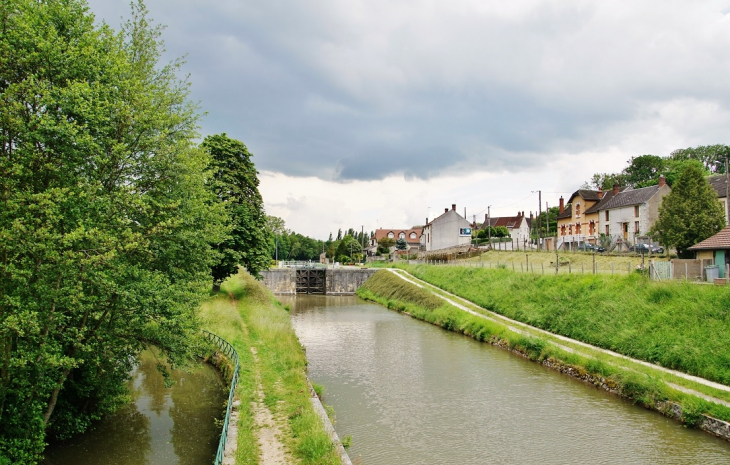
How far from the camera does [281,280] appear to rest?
6656 centimetres

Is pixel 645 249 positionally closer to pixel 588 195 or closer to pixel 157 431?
pixel 588 195

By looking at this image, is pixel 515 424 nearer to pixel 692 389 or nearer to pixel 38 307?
pixel 692 389

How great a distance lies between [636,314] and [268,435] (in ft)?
61.7

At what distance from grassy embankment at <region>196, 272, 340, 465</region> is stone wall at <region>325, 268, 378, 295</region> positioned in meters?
32.8

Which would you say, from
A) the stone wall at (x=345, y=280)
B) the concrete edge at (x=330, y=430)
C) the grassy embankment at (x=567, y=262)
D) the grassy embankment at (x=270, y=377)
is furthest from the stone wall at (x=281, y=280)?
the concrete edge at (x=330, y=430)

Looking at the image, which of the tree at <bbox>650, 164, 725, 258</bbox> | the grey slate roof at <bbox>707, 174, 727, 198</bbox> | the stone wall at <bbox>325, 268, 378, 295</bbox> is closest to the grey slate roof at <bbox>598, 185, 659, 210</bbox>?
the grey slate roof at <bbox>707, 174, 727, 198</bbox>

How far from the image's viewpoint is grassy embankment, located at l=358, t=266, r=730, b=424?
56.5 ft

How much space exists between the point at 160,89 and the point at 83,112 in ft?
15.2

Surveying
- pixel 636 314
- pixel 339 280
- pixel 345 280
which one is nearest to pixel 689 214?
pixel 636 314

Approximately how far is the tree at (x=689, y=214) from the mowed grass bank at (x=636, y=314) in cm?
1051

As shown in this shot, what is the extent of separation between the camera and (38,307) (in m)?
10.1

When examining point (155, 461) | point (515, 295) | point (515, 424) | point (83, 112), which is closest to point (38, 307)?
point (83, 112)

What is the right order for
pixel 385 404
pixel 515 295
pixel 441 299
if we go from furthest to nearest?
pixel 441 299 → pixel 515 295 → pixel 385 404

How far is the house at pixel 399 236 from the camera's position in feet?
400
